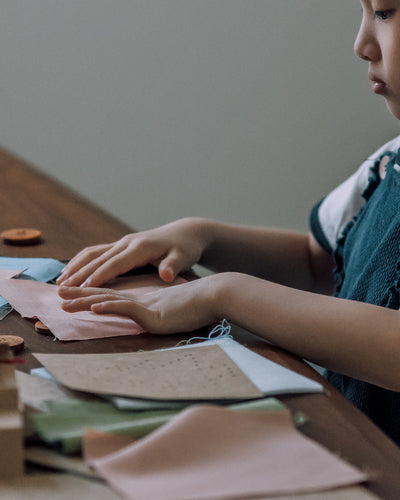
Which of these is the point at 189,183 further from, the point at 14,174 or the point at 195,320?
the point at 195,320

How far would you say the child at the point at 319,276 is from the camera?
586 mm

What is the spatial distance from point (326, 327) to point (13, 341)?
10.3 inches

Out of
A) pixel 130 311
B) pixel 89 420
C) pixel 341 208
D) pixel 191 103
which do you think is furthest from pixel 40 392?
pixel 191 103

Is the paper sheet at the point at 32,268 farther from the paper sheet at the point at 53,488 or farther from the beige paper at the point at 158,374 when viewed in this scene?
the paper sheet at the point at 53,488

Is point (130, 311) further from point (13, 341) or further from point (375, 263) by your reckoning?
point (375, 263)

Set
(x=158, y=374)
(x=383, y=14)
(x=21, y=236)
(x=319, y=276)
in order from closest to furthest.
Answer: (x=158, y=374) → (x=383, y=14) → (x=21, y=236) → (x=319, y=276)

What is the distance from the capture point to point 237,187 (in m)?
1.81

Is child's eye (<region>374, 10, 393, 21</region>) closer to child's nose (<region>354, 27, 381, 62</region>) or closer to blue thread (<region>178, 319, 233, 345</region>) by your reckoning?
child's nose (<region>354, 27, 381, 62</region>)

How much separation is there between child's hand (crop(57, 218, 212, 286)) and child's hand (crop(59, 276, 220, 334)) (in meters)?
0.08

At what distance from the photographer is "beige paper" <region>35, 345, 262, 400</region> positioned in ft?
1.49

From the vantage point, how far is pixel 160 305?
0.63m

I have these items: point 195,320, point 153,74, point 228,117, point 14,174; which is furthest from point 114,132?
point 195,320

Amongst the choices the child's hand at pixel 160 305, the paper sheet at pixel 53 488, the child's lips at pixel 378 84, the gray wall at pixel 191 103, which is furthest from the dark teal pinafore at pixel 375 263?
the gray wall at pixel 191 103

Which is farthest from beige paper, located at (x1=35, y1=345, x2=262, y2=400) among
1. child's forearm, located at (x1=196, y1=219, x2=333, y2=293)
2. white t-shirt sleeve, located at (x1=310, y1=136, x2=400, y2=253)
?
white t-shirt sleeve, located at (x1=310, y1=136, x2=400, y2=253)
